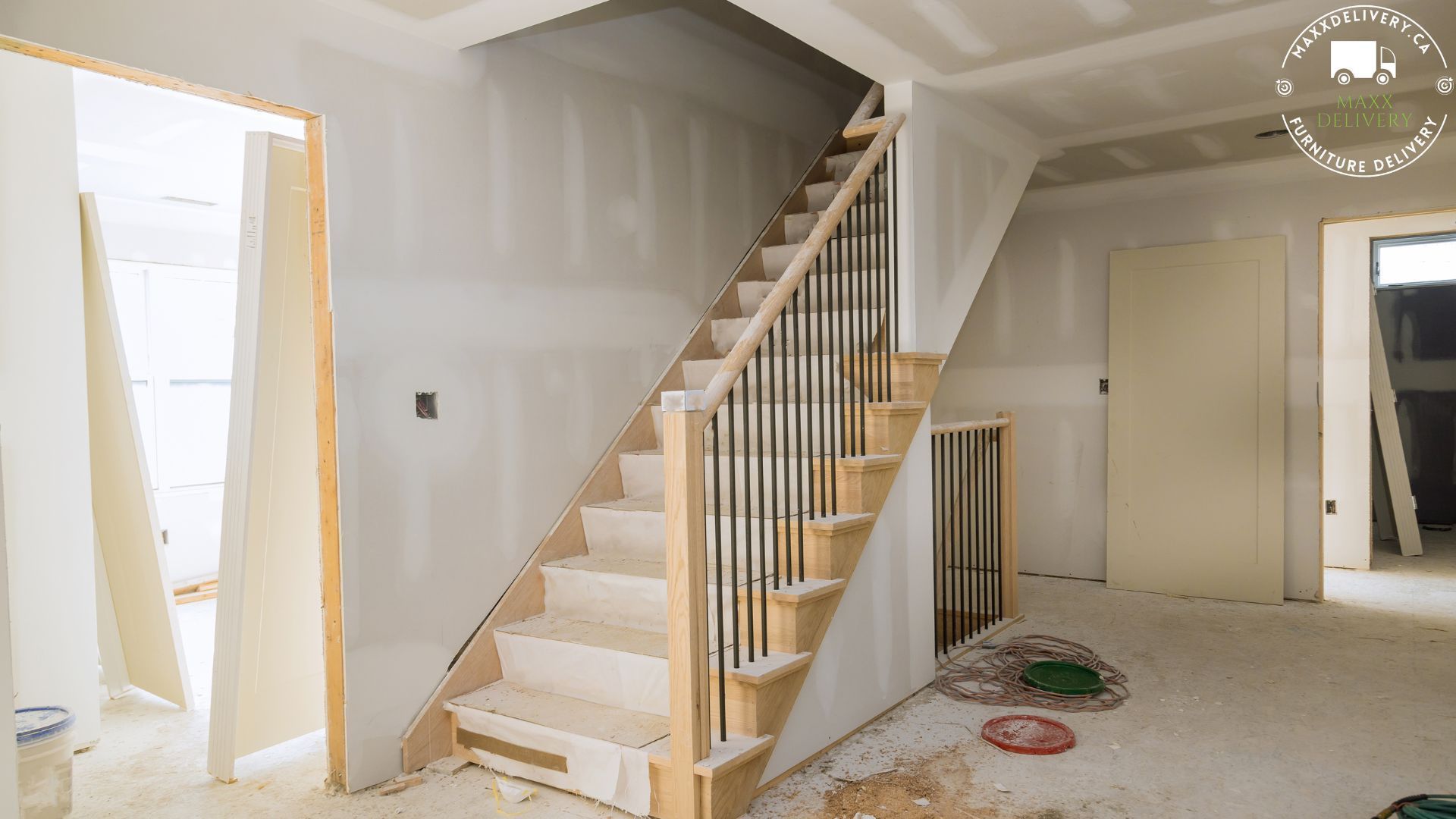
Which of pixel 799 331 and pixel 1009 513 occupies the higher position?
pixel 799 331

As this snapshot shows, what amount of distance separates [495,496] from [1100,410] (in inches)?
156

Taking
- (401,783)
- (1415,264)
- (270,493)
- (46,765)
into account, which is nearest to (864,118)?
(270,493)

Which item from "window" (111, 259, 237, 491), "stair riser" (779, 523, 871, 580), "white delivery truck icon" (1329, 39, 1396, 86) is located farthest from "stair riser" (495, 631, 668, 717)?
"window" (111, 259, 237, 491)

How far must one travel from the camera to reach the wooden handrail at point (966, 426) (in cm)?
410

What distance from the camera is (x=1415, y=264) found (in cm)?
703

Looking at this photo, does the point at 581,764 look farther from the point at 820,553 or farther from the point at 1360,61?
the point at 1360,61

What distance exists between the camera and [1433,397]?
23.6 ft

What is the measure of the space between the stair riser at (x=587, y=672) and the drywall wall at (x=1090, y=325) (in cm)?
381

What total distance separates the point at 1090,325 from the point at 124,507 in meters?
5.27

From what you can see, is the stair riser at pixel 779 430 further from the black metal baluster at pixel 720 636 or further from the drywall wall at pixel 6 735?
the drywall wall at pixel 6 735

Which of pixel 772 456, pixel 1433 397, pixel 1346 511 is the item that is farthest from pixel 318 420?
pixel 1433 397

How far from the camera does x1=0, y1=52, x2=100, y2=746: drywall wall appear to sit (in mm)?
3211

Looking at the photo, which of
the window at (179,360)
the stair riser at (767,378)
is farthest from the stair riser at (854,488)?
the window at (179,360)

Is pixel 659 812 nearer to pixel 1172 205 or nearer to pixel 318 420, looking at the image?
pixel 318 420
